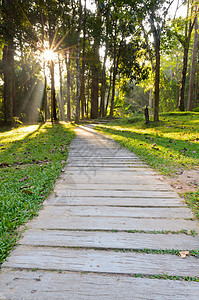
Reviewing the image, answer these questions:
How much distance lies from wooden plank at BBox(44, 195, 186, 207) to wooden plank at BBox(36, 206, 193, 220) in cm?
11

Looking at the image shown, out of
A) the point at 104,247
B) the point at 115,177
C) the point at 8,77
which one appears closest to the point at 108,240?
the point at 104,247

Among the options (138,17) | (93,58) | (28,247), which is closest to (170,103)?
(93,58)

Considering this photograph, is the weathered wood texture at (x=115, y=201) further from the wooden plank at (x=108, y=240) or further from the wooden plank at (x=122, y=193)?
the wooden plank at (x=108, y=240)

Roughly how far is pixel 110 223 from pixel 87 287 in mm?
867

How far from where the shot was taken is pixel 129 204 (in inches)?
108

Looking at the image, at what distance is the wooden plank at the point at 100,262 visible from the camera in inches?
63.3

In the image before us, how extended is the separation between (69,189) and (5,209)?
41.6 inches

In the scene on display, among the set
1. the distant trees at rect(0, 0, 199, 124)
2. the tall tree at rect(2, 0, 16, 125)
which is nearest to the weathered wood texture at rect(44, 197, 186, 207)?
the distant trees at rect(0, 0, 199, 124)

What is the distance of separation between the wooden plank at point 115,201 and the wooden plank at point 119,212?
0.11 m

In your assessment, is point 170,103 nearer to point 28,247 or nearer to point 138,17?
point 138,17

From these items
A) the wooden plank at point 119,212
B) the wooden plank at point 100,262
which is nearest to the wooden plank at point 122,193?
the wooden plank at point 119,212

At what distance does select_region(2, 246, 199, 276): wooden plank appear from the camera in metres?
1.61

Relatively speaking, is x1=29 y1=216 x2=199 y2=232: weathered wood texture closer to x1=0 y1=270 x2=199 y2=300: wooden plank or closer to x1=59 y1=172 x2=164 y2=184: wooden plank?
x1=0 y1=270 x2=199 y2=300: wooden plank

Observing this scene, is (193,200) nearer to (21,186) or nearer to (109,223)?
(109,223)
